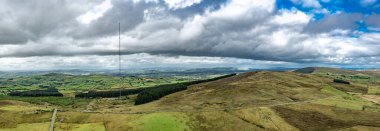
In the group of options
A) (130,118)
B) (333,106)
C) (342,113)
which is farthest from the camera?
(333,106)

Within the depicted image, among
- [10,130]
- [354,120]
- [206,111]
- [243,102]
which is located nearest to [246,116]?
[206,111]

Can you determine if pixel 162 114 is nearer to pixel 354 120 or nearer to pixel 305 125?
pixel 305 125

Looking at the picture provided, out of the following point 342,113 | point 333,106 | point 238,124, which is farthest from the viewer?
point 333,106

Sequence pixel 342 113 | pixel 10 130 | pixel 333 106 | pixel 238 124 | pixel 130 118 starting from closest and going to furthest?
pixel 10 130 → pixel 238 124 → pixel 130 118 → pixel 342 113 → pixel 333 106

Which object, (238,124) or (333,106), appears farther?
(333,106)

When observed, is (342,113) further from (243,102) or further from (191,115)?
(191,115)

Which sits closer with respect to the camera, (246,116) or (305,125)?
(305,125)

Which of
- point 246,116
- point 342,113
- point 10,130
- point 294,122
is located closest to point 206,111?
point 246,116

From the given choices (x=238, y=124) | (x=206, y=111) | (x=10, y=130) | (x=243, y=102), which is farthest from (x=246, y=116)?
(x=10, y=130)
